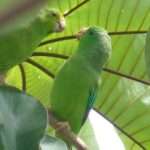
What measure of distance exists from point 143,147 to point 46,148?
2.17 feet

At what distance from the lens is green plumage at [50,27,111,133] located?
0.54 meters

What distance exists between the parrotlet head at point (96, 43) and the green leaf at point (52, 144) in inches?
7.0

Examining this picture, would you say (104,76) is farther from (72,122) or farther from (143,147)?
(72,122)

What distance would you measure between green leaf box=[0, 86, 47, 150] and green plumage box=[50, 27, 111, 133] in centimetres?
10

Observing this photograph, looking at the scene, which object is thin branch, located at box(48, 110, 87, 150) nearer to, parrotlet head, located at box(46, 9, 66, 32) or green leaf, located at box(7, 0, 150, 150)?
parrotlet head, located at box(46, 9, 66, 32)

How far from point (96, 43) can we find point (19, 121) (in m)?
0.23

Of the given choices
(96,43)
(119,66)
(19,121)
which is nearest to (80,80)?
(96,43)

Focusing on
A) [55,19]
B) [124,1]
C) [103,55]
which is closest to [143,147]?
[124,1]

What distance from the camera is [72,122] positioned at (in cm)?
54

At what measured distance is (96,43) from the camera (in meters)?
0.59

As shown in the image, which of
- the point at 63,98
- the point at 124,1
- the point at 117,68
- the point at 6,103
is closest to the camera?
the point at 6,103

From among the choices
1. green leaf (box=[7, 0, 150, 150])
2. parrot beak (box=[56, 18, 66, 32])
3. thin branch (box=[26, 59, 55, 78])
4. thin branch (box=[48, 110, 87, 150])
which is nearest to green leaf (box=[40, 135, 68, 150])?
thin branch (box=[48, 110, 87, 150])

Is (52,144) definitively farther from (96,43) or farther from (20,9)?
(20,9)

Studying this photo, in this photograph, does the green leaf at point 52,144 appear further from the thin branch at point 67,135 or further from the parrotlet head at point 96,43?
the parrotlet head at point 96,43
